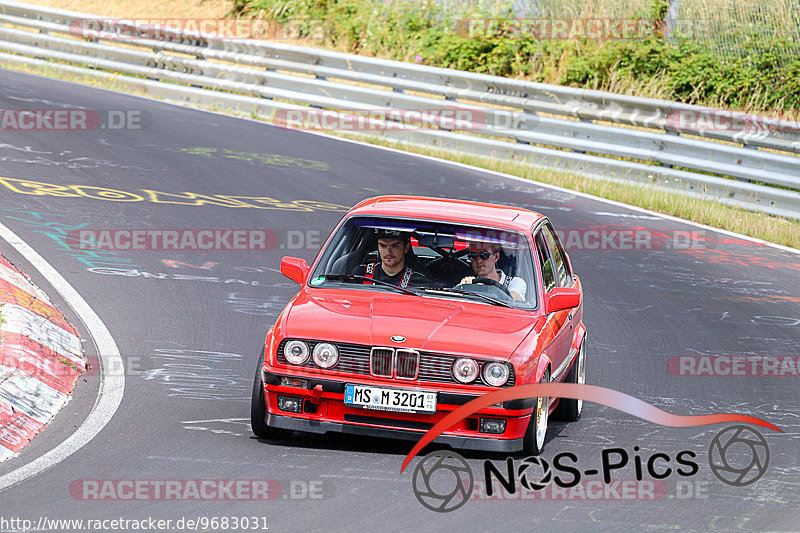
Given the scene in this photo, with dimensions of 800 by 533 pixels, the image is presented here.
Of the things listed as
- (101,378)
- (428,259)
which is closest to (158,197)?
(101,378)

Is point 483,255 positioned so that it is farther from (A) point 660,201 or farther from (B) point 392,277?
(A) point 660,201

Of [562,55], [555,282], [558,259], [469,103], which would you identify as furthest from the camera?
[562,55]

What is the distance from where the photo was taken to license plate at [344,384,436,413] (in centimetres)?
698

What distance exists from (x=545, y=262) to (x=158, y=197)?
285 inches

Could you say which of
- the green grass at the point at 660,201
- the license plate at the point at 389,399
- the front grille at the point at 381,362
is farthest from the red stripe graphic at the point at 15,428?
the green grass at the point at 660,201

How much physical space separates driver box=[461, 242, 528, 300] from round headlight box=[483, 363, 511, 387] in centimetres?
120

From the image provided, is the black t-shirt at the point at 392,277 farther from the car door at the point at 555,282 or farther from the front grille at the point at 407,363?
the front grille at the point at 407,363

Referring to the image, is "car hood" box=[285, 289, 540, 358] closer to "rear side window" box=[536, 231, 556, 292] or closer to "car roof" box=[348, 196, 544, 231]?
"rear side window" box=[536, 231, 556, 292]

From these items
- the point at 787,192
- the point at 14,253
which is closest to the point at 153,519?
the point at 14,253

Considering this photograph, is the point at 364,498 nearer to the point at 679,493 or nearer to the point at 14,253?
the point at 679,493

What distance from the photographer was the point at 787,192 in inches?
615

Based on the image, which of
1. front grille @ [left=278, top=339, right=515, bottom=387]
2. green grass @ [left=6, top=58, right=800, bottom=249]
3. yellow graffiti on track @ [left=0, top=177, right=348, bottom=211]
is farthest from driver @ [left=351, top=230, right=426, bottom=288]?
green grass @ [left=6, top=58, right=800, bottom=249]

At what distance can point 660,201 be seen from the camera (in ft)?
54.3

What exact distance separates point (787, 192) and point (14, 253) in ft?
32.3
